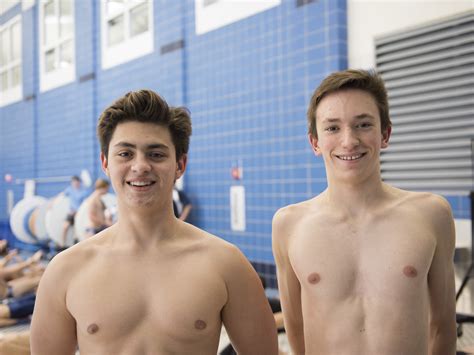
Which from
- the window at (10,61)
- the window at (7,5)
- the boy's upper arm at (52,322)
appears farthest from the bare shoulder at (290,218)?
the window at (7,5)

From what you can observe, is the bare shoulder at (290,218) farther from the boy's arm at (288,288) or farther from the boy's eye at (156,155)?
the boy's eye at (156,155)

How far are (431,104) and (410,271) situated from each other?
3402 mm

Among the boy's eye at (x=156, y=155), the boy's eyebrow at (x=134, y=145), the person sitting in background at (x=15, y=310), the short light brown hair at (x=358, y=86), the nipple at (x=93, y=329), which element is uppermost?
the short light brown hair at (x=358, y=86)

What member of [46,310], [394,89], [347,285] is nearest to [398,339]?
[347,285]

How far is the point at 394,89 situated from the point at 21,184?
11.2 metres

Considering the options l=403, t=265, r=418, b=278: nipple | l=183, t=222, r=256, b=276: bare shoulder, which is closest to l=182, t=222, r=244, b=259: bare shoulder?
l=183, t=222, r=256, b=276: bare shoulder

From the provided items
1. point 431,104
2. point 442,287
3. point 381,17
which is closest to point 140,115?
point 442,287

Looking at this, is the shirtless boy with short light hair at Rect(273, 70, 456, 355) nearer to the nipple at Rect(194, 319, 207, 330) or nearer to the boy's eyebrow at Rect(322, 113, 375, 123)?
the boy's eyebrow at Rect(322, 113, 375, 123)

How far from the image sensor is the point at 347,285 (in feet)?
6.25

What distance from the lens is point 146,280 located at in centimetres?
179

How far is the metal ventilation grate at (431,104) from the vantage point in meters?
4.61

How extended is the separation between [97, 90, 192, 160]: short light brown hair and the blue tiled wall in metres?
3.59

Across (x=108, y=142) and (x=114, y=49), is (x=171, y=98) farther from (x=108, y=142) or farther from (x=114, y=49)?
(x=108, y=142)

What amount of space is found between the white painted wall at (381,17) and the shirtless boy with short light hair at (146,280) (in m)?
3.75
